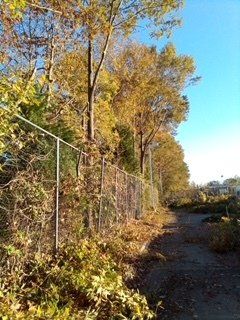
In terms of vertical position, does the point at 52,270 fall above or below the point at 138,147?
below

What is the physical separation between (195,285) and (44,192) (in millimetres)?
3411

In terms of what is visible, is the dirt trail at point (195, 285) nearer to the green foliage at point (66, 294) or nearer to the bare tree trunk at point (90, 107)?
the green foliage at point (66, 294)

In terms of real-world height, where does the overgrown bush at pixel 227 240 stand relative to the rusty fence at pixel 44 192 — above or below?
below

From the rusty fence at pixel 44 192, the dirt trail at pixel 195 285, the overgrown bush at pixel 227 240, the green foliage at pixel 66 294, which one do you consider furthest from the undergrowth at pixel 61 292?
the overgrown bush at pixel 227 240

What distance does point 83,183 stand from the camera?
10.9 meters

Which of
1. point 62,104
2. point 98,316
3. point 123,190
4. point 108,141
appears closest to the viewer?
point 98,316

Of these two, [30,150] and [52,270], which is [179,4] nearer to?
→ [30,150]

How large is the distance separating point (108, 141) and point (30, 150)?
59.2 ft

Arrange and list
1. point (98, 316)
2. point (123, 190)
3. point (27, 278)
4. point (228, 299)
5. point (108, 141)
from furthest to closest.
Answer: point (108, 141)
point (123, 190)
point (228, 299)
point (27, 278)
point (98, 316)

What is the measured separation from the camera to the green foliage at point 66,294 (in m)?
5.65

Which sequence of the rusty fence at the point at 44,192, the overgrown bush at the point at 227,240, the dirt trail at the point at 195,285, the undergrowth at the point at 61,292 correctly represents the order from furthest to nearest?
1. the overgrown bush at the point at 227,240
2. the dirt trail at the point at 195,285
3. the rusty fence at the point at 44,192
4. the undergrowth at the point at 61,292

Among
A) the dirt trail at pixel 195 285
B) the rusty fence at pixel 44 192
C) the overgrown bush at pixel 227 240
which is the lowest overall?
the dirt trail at pixel 195 285

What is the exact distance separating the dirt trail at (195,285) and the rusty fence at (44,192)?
1.92 m

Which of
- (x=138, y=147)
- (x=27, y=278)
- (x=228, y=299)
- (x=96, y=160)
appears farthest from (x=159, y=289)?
(x=138, y=147)
